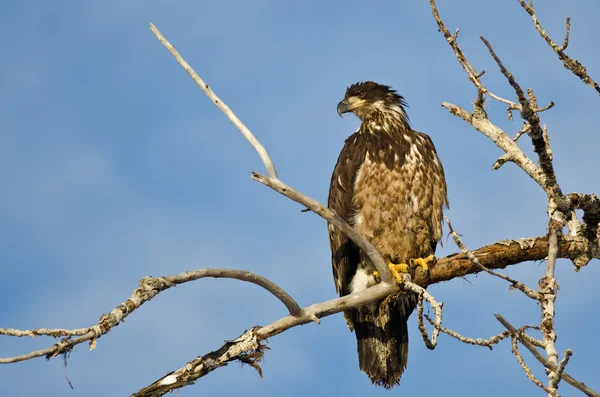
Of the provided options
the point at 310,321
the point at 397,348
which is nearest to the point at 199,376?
the point at 310,321

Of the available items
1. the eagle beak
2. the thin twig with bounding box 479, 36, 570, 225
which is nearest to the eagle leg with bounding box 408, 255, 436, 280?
the thin twig with bounding box 479, 36, 570, 225

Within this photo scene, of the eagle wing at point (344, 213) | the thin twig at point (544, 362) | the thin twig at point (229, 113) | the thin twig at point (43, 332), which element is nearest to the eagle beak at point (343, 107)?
the eagle wing at point (344, 213)

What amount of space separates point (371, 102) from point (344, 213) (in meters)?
1.69

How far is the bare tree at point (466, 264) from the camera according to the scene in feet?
16.5

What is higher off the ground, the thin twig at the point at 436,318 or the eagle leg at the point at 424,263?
the eagle leg at the point at 424,263

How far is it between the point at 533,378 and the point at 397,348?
11.7 ft

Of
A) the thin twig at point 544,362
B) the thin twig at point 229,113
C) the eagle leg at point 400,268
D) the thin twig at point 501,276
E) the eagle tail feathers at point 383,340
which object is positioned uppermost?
the thin twig at point 229,113

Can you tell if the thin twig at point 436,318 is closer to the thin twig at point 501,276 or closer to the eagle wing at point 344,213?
the thin twig at point 501,276

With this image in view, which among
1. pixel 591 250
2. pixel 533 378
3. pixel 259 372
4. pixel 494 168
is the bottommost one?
→ pixel 533 378

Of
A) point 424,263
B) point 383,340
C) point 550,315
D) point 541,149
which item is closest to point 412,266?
point 424,263

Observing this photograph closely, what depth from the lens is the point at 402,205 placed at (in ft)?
25.8

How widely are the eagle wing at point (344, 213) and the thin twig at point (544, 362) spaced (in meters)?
3.27

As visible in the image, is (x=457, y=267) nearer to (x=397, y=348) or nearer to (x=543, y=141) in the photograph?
(x=397, y=348)

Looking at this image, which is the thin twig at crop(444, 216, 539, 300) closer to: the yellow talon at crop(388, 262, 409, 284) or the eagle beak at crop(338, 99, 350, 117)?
the yellow talon at crop(388, 262, 409, 284)
